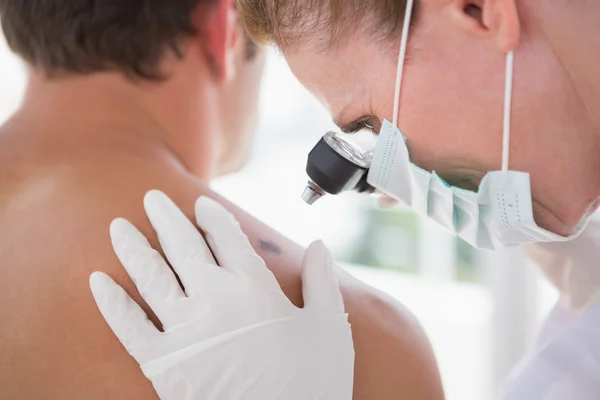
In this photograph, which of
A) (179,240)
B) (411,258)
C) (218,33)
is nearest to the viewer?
(179,240)

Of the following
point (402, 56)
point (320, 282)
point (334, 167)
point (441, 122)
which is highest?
point (402, 56)

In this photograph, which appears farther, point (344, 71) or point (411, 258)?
point (411, 258)

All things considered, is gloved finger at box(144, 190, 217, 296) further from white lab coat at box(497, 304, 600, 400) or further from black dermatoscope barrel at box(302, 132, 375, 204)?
white lab coat at box(497, 304, 600, 400)

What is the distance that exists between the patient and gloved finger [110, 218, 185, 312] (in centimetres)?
3

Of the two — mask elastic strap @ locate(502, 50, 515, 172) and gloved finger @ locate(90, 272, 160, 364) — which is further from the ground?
mask elastic strap @ locate(502, 50, 515, 172)

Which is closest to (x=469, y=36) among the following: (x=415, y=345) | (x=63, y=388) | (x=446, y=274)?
(x=415, y=345)

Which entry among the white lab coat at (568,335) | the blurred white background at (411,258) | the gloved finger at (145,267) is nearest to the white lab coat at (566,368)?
the white lab coat at (568,335)

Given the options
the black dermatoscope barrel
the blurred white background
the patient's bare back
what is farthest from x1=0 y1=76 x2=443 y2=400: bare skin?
the blurred white background

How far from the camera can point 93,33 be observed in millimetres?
1059

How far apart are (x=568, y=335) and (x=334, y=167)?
22.1 inches

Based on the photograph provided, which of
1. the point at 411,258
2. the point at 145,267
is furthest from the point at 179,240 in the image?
the point at 411,258

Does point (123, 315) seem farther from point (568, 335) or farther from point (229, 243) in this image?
point (568, 335)

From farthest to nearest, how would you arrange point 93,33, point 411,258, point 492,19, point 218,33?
point 411,258 → point 218,33 → point 93,33 → point 492,19

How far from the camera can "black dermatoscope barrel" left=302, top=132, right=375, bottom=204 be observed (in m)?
1.09
